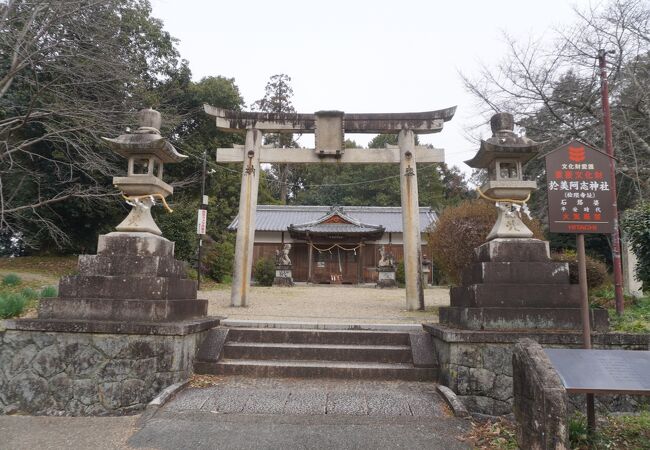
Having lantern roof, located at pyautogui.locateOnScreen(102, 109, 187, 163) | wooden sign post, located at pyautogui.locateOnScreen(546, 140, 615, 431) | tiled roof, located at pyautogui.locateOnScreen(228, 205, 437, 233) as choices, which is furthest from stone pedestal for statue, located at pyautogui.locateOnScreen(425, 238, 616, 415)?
tiled roof, located at pyautogui.locateOnScreen(228, 205, 437, 233)

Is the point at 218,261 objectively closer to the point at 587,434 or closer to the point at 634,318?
the point at 634,318

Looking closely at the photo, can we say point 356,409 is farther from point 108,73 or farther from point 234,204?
point 234,204

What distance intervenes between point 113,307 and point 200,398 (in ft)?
4.83

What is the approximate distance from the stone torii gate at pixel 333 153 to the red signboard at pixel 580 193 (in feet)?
16.5

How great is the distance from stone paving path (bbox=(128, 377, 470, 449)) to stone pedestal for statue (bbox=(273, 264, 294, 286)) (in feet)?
53.2

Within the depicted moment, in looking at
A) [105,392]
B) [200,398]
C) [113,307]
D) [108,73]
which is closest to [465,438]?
[200,398]

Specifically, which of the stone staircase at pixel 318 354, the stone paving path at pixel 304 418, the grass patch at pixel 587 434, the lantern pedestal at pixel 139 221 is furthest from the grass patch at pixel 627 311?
the lantern pedestal at pixel 139 221

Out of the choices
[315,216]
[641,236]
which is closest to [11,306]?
[641,236]

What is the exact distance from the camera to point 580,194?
3926 mm

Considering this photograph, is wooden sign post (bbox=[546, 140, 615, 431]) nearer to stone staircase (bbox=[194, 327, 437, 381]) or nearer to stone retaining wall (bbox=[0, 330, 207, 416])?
stone staircase (bbox=[194, 327, 437, 381])

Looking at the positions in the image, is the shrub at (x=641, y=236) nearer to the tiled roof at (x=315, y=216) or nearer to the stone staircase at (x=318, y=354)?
the stone staircase at (x=318, y=354)

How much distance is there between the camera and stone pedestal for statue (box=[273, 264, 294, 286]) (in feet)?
68.3

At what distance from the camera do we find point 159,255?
4965 millimetres

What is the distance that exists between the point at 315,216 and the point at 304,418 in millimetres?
24656
